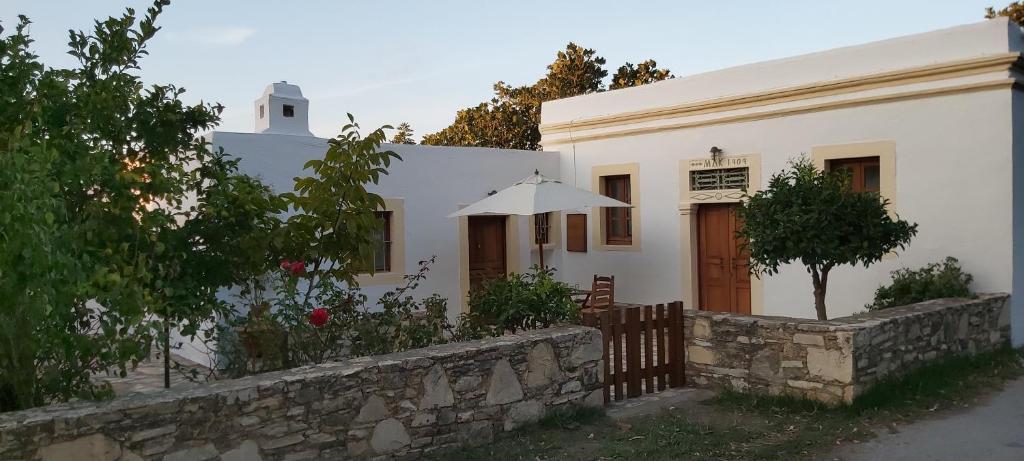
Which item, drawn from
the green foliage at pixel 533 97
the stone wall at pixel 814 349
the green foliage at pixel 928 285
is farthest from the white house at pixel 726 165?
the green foliage at pixel 533 97

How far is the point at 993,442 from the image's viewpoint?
5.46 m

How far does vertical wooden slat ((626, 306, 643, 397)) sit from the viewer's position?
21.1ft

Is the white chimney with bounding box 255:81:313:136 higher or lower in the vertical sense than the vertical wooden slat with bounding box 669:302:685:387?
higher

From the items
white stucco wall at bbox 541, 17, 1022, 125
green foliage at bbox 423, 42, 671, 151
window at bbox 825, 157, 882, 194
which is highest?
green foliage at bbox 423, 42, 671, 151

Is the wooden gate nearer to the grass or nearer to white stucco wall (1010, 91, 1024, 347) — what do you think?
the grass

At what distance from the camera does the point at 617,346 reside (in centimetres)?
636

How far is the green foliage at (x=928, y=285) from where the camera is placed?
8164 mm

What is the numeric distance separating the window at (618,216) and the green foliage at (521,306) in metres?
5.02

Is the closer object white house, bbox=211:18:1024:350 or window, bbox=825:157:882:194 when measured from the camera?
white house, bbox=211:18:1024:350

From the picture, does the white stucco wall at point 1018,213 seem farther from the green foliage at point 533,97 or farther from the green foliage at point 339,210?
the green foliage at point 533,97

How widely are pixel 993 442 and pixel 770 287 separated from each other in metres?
4.75

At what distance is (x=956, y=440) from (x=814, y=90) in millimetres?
5212

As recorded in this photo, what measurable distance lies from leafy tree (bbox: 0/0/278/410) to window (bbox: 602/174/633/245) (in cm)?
731

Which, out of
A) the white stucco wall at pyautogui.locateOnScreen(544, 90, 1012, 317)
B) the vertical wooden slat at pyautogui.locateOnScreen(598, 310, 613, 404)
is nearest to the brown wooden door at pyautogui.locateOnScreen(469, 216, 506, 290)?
the white stucco wall at pyautogui.locateOnScreen(544, 90, 1012, 317)
